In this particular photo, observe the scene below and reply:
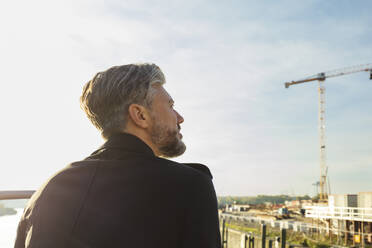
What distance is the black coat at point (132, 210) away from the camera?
3.14ft

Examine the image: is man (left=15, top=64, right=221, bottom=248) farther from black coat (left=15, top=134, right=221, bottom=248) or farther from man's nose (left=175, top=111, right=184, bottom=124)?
man's nose (left=175, top=111, right=184, bottom=124)

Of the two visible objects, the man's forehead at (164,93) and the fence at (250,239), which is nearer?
the man's forehead at (164,93)


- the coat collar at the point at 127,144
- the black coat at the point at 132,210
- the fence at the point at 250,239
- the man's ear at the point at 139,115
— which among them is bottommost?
the fence at the point at 250,239

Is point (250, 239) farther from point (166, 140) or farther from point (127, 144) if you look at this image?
point (127, 144)

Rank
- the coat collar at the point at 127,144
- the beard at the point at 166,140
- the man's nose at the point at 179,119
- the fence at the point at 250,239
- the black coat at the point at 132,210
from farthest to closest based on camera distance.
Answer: the fence at the point at 250,239 → the man's nose at the point at 179,119 → the beard at the point at 166,140 → the coat collar at the point at 127,144 → the black coat at the point at 132,210

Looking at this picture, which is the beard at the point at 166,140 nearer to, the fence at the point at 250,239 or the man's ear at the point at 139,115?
the man's ear at the point at 139,115

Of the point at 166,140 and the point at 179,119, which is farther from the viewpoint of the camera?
the point at 179,119

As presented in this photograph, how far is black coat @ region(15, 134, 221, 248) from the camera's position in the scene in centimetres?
96

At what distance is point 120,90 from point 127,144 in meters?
0.20

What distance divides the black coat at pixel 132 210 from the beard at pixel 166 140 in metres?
0.19

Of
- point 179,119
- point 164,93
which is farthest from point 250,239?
point 164,93

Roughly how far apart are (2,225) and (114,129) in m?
0.81

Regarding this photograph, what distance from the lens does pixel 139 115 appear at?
1205 millimetres

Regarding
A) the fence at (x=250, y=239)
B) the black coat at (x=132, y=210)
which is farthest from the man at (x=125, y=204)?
the fence at (x=250, y=239)
